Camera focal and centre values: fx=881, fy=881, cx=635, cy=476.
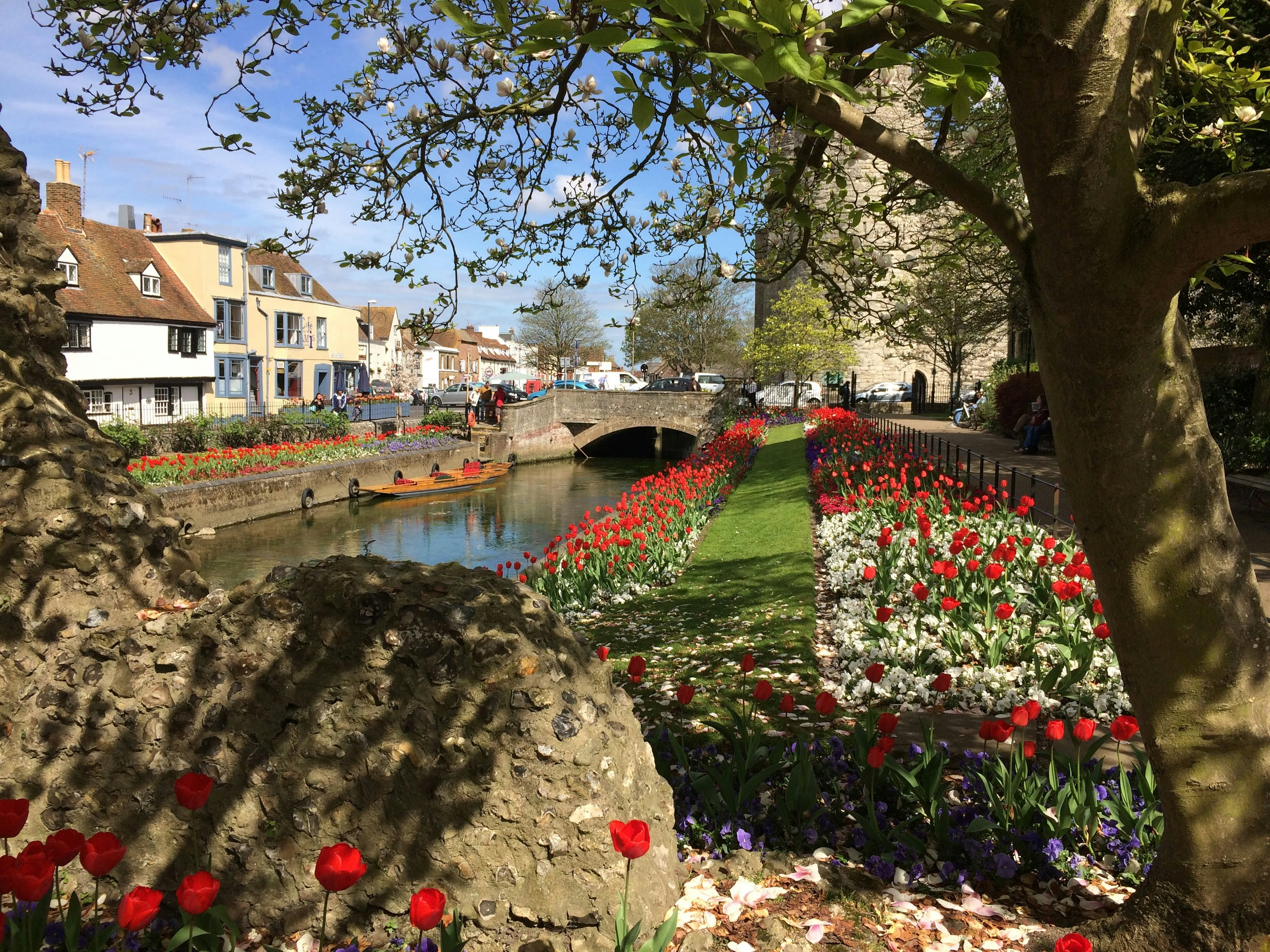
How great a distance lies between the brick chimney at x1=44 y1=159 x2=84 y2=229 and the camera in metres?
36.9

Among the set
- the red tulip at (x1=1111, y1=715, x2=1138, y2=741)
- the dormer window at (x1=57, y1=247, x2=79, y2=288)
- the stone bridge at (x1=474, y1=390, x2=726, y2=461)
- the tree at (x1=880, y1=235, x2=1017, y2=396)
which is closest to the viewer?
the red tulip at (x1=1111, y1=715, x2=1138, y2=741)

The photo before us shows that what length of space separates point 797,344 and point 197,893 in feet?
130

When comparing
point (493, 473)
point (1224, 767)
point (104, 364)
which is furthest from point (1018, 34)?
point (104, 364)

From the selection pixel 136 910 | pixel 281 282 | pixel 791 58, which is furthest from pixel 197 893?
pixel 281 282

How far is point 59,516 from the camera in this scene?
407 cm

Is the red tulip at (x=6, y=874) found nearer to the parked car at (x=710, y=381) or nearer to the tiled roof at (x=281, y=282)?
the tiled roof at (x=281, y=282)

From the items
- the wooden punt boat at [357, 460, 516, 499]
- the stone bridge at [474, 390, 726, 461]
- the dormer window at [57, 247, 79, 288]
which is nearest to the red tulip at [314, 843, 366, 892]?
the wooden punt boat at [357, 460, 516, 499]

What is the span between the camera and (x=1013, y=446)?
2461cm

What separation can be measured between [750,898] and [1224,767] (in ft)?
5.52

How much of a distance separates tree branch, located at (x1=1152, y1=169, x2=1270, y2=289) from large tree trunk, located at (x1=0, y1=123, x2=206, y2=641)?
4.35m

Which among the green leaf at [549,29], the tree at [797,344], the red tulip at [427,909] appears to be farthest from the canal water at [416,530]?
the red tulip at [427,909]

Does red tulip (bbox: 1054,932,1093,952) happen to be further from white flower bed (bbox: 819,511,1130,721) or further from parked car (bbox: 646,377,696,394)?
parked car (bbox: 646,377,696,394)

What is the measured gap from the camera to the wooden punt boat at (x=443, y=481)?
28.7 meters

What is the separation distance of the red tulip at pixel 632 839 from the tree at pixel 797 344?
38017 mm
